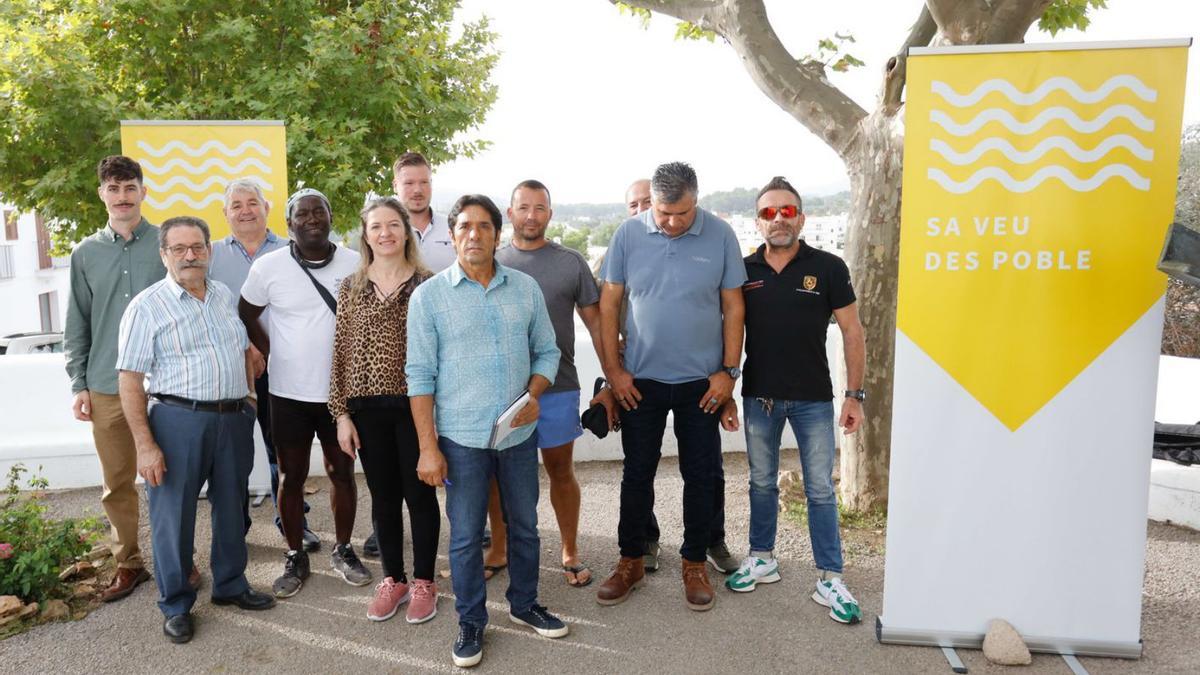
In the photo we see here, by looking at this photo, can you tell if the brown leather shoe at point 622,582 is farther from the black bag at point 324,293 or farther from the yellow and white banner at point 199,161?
the yellow and white banner at point 199,161

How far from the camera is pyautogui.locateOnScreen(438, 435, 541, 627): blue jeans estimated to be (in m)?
3.42

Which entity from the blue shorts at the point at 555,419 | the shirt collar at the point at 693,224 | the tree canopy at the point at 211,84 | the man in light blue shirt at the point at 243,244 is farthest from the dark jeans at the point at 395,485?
the tree canopy at the point at 211,84

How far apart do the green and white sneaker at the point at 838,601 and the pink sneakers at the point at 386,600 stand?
1892 mm

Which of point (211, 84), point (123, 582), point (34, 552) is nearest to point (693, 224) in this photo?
point (123, 582)

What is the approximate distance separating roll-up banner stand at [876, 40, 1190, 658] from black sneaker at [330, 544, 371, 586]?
248cm

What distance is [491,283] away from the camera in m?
3.38

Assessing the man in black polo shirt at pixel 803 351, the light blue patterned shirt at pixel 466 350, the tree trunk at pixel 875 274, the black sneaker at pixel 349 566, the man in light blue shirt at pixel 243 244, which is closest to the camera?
the light blue patterned shirt at pixel 466 350

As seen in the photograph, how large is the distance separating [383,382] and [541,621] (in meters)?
1.25

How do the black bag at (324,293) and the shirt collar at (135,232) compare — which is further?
the shirt collar at (135,232)

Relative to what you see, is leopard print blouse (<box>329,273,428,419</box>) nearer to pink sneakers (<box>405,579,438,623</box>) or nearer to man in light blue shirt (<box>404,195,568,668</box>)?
man in light blue shirt (<box>404,195,568,668</box>)

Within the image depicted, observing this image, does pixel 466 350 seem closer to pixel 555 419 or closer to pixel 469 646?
pixel 555 419

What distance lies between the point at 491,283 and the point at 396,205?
646 millimetres

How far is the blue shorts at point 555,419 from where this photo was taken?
158 inches

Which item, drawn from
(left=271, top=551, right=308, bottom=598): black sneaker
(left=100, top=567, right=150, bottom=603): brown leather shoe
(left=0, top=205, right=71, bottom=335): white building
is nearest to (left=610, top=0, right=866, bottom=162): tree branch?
(left=271, top=551, right=308, bottom=598): black sneaker
